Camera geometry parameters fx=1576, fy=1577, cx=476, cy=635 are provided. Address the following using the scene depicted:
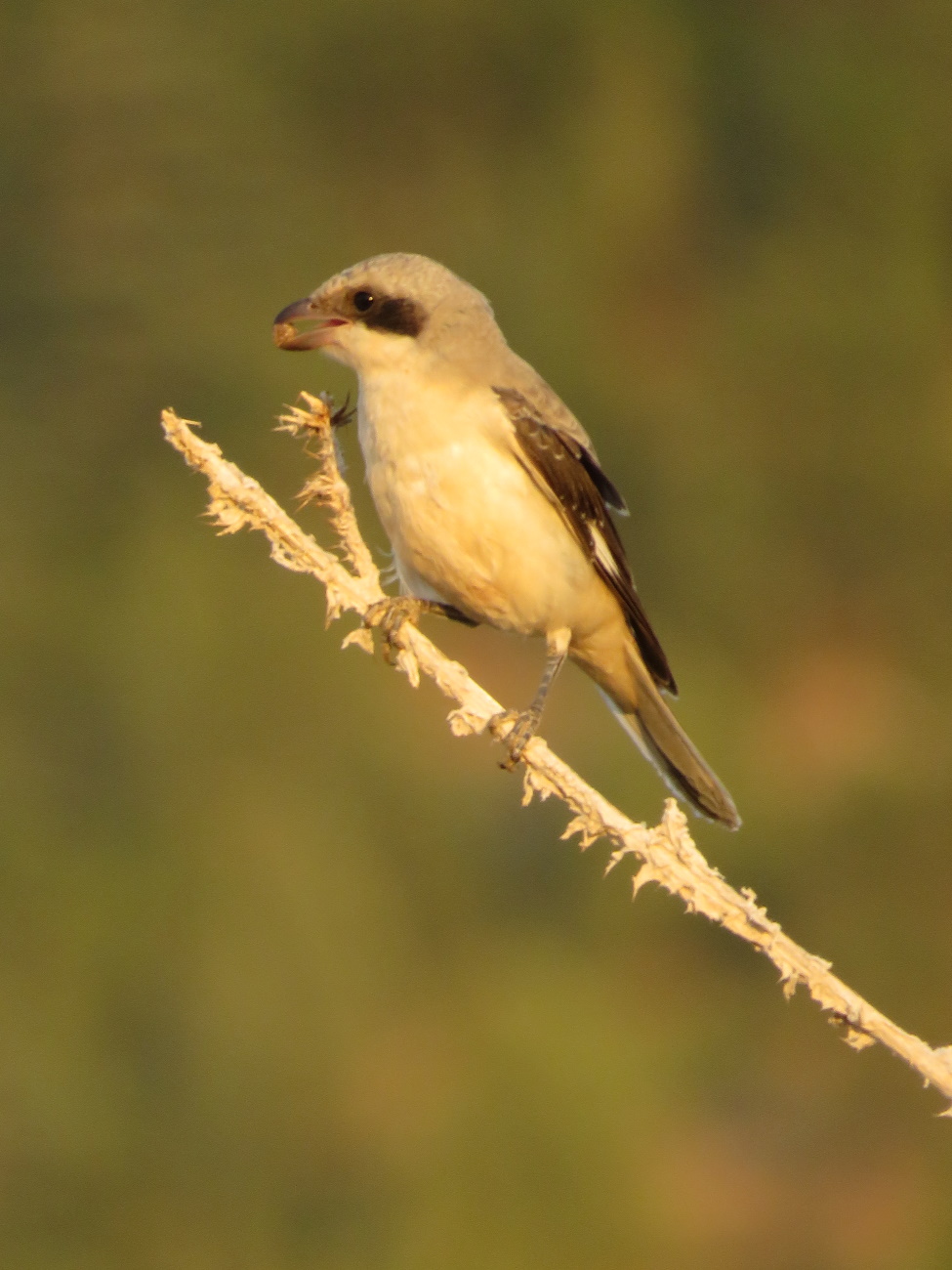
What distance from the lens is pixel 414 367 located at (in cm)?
310

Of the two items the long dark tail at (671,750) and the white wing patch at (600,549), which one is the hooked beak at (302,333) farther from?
the long dark tail at (671,750)

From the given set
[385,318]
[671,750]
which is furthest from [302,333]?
[671,750]

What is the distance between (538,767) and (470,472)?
3.13 ft

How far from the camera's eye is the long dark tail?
3402 mm

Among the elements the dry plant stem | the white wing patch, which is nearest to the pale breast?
the white wing patch

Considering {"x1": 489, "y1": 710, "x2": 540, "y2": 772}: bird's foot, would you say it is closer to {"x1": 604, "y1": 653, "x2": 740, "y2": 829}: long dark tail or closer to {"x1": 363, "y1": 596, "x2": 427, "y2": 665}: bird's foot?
{"x1": 363, "y1": 596, "x2": 427, "y2": 665}: bird's foot

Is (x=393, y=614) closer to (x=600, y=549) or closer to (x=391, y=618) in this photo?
(x=391, y=618)

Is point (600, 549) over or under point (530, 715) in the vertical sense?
over

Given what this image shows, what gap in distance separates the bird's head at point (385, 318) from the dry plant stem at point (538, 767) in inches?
25.6

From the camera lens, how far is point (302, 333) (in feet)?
10.3

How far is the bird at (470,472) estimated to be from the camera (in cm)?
302

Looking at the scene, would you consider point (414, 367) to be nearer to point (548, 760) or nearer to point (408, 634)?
point (408, 634)

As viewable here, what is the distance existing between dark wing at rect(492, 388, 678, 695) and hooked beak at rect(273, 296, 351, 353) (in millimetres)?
355

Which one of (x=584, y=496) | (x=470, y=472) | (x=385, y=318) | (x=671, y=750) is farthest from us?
(x=671, y=750)
